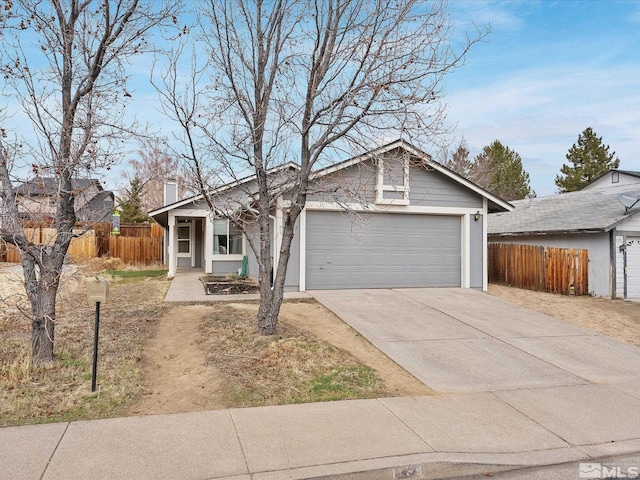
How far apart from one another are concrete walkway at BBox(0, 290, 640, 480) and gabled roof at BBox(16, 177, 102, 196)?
2792 mm

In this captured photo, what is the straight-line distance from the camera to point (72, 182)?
237 inches

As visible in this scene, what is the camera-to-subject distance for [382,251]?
43.0 feet

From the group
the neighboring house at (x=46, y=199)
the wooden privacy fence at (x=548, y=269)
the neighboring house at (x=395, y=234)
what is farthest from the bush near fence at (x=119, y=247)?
the neighboring house at (x=46, y=199)

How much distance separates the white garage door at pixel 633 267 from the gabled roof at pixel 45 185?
47.7 feet

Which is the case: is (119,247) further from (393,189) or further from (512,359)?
(512,359)

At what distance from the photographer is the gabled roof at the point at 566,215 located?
14.4 meters

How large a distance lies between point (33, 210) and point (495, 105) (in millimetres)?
10525

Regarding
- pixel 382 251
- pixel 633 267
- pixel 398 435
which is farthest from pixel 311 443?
pixel 633 267

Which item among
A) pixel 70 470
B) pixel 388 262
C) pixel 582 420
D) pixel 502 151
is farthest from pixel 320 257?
pixel 502 151

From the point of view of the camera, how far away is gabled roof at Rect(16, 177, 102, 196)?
18.4 ft

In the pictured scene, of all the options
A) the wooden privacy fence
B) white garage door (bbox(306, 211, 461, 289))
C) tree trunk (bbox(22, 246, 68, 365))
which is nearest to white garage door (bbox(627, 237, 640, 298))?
the wooden privacy fence

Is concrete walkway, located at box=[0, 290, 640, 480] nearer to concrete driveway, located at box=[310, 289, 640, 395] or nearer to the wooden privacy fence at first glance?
concrete driveway, located at box=[310, 289, 640, 395]

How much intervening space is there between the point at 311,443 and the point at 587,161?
1497 inches

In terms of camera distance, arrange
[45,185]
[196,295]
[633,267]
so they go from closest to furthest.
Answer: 1. [45,185]
2. [196,295]
3. [633,267]
